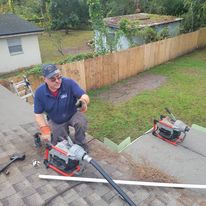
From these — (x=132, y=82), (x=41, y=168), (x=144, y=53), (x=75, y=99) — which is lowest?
(x=132, y=82)

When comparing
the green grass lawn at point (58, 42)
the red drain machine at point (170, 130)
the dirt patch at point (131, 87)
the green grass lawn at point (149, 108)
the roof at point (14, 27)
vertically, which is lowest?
the green grass lawn at point (58, 42)

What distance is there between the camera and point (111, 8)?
22.7 metres

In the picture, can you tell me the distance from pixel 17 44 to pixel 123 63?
23.7 ft

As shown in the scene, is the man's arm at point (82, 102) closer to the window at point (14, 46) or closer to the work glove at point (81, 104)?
the work glove at point (81, 104)

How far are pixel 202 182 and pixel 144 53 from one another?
27.7ft

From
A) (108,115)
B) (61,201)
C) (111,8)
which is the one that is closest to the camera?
(61,201)

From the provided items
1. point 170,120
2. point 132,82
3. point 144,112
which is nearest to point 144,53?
point 132,82

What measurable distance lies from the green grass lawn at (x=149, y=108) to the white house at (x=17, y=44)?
7.09 m

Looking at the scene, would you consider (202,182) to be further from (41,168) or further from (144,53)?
(144,53)

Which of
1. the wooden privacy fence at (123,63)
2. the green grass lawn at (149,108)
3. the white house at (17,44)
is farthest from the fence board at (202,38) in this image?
the white house at (17,44)

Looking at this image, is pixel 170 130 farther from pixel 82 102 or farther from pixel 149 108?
pixel 149 108

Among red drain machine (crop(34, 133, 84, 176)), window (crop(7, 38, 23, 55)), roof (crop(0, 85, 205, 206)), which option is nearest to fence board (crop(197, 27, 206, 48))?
window (crop(7, 38, 23, 55))

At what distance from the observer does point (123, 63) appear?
1034cm

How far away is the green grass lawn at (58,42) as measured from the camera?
17355 millimetres
